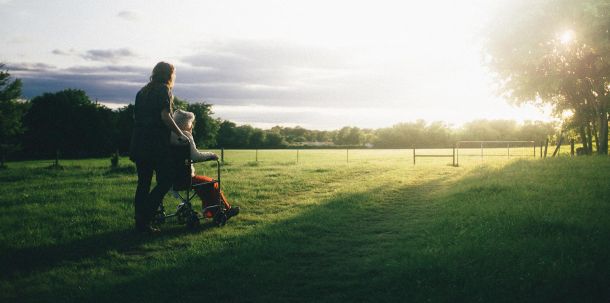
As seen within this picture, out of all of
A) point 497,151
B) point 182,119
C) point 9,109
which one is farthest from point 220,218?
point 9,109

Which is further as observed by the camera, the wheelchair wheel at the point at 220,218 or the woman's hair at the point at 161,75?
the wheelchair wheel at the point at 220,218

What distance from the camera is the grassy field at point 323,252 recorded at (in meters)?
4.67

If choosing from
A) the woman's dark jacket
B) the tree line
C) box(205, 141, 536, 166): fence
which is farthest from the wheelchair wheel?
the tree line

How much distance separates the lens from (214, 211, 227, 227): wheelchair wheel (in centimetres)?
802

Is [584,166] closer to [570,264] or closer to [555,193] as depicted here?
[555,193]

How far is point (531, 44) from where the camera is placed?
20.4 m

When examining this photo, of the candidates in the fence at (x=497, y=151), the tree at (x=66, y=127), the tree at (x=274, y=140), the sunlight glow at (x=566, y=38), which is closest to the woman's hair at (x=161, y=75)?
the sunlight glow at (x=566, y=38)

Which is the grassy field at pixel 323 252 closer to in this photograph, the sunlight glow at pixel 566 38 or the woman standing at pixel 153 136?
the woman standing at pixel 153 136

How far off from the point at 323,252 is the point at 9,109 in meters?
64.5

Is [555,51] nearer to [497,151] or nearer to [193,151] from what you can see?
[193,151]

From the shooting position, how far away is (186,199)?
788cm

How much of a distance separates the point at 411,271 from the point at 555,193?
26.6ft

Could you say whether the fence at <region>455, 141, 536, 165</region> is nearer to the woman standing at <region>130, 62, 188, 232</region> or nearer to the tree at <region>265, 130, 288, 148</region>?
the woman standing at <region>130, 62, 188, 232</region>

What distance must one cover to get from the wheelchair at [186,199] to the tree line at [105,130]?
4329 centimetres
